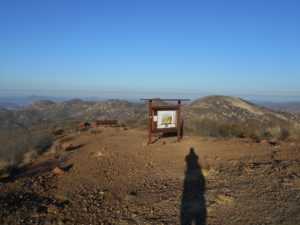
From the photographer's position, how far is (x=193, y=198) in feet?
25.1

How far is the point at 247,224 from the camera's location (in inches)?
244

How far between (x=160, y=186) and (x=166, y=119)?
6.46m

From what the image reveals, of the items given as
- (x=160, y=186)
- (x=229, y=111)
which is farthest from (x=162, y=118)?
(x=229, y=111)

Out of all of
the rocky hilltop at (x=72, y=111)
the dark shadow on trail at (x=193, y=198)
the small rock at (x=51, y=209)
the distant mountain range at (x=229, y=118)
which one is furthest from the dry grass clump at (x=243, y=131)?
the rocky hilltop at (x=72, y=111)

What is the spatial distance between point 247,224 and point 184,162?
504cm

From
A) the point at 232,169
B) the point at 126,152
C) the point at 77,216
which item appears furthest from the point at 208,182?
the point at 126,152

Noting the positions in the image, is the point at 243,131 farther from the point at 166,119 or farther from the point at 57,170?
the point at 57,170

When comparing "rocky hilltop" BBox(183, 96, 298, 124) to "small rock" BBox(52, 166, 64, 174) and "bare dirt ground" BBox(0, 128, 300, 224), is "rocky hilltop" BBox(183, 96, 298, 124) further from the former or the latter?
"small rock" BBox(52, 166, 64, 174)

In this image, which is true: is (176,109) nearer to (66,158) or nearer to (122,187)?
(66,158)

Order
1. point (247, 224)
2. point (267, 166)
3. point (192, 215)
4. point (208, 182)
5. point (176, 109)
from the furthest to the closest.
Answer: point (176, 109) → point (267, 166) → point (208, 182) → point (192, 215) → point (247, 224)

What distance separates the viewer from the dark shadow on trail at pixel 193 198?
6534 mm

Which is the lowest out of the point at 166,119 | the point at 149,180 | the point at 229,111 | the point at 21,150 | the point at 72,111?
the point at 72,111

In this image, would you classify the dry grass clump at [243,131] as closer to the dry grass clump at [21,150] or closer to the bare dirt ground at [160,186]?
the bare dirt ground at [160,186]

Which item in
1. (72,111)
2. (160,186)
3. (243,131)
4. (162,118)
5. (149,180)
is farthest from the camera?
(72,111)
